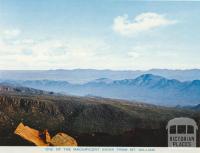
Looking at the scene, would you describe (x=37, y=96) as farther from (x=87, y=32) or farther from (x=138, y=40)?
(x=138, y=40)

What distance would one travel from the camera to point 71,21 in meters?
4.41

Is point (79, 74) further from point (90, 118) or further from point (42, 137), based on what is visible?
point (42, 137)

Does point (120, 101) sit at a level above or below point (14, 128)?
above

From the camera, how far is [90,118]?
4359mm

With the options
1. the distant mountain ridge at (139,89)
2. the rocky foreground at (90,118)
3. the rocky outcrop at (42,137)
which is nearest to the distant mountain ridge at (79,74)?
the distant mountain ridge at (139,89)

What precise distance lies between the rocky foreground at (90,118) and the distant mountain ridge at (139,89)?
73mm

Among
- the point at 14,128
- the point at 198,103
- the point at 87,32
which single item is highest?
the point at 87,32

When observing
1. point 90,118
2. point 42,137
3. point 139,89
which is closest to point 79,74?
point 90,118

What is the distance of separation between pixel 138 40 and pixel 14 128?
1.36 m

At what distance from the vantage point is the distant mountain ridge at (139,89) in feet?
14.6

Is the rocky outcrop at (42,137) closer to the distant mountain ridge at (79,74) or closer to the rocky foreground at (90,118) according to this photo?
the rocky foreground at (90,118)

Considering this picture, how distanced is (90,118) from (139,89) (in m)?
0.52

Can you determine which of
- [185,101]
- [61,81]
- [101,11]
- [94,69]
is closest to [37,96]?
[61,81]

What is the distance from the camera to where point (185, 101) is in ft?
14.5
